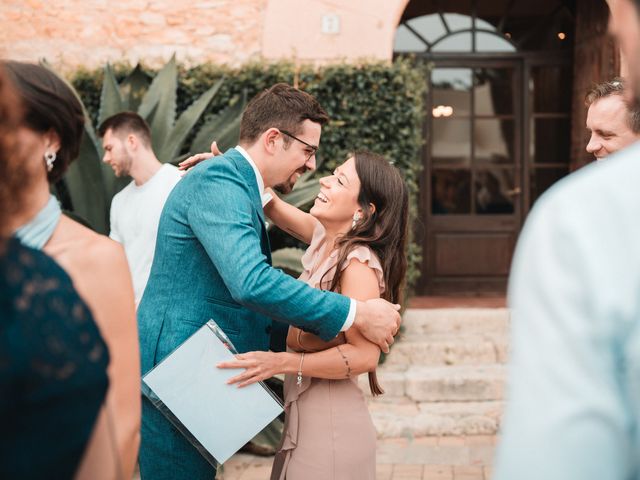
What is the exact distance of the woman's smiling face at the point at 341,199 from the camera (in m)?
2.85

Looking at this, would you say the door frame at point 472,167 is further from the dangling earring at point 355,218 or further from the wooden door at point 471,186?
the dangling earring at point 355,218

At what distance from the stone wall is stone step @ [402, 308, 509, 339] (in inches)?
111

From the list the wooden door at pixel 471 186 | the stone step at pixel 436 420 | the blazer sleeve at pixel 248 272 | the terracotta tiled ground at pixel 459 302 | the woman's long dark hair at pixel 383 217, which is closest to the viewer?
the blazer sleeve at pixel 248 272

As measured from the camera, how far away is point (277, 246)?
629cm

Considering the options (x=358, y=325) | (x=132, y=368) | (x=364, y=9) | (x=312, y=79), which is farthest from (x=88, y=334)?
(x=364, y=9)

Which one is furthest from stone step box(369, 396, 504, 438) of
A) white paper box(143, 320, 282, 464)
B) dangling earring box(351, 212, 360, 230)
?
white paper box(143, 320, 282, 464)

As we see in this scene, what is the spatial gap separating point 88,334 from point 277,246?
520 cm

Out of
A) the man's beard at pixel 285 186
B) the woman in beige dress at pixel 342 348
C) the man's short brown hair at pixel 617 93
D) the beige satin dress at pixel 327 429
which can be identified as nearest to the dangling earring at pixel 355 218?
the woman in beige dress at pixel 342 348

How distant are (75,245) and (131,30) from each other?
674 cm

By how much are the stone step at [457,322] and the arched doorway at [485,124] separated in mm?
1734

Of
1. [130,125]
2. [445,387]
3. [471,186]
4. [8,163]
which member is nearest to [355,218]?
[8,163]

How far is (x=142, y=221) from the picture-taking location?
4734mm

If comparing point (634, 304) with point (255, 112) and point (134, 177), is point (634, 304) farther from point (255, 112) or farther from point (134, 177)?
point (134, 177)

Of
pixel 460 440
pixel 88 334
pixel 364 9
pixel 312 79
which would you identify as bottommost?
pixel 460 440
